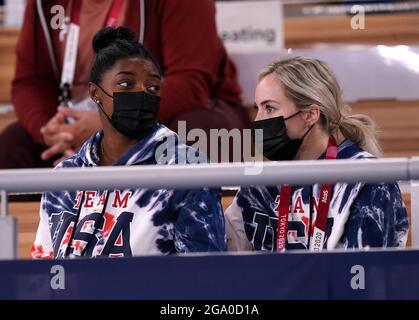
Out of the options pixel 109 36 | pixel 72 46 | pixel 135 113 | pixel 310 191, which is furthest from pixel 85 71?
pixel 310 191

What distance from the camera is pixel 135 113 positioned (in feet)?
6.49

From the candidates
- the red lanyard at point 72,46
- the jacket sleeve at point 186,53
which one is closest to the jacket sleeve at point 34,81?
the red lanyard at point 72,46

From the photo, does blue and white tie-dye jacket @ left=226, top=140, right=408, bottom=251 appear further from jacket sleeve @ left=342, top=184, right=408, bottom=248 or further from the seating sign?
the seating sign

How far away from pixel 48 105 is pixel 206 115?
46cm

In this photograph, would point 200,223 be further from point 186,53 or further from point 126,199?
point 186,53

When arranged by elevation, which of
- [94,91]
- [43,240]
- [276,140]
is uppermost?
[94,91]

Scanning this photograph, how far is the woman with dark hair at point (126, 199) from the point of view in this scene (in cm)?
185

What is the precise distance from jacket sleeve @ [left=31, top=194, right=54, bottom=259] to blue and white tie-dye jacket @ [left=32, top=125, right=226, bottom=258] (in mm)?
48

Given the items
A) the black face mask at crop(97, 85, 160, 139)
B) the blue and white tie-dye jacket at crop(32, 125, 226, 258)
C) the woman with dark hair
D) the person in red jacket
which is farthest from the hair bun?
the person in red jacket

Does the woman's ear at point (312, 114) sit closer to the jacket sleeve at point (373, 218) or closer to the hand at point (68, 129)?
the jacket sleeve at point (373, 218)

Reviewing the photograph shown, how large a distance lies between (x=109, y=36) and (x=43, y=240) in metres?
0.44

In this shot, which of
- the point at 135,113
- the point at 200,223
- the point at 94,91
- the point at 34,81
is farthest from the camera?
the point at 34,81
